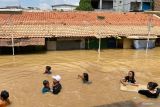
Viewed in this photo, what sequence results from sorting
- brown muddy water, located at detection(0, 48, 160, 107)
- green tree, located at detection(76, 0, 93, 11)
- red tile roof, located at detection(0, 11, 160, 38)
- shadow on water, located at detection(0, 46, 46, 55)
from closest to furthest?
brown muddy water, located at detection(0, 48, 160, 107) → shadow on water, located at detection(0, 46, 46, 55) → red tile roof, located at detection(0, 11, 160, 38) → green tree, located at detection(76, 0, 93, 11)

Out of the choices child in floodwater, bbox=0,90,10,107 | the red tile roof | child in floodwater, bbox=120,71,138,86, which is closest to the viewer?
child in floodwater, bbox=0,90,10,107

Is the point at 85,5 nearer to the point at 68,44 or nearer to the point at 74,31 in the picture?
the point at 68,44

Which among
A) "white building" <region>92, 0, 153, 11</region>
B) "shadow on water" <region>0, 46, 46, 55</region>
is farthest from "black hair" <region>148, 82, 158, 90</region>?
"white building" <region>92, 0, 153, 11</region>

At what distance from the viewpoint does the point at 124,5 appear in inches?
1889

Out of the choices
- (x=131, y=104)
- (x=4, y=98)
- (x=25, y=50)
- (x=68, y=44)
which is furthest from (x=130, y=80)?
(x=25, y=50)

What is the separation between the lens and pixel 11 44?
2206cm

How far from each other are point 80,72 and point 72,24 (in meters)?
9.51

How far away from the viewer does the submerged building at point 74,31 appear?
915 inches

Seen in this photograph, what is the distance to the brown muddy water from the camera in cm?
1282

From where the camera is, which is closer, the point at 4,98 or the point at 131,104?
the point at 4,98

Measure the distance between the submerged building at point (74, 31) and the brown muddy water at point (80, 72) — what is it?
114 cm

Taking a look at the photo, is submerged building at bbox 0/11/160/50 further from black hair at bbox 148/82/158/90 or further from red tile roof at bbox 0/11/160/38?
black hair at bbox 148/82/158/90

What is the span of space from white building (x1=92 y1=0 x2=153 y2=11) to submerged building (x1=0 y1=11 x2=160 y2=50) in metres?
16.7

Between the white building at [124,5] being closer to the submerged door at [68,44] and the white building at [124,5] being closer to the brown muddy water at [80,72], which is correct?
the brown muddy water at [80,72]
